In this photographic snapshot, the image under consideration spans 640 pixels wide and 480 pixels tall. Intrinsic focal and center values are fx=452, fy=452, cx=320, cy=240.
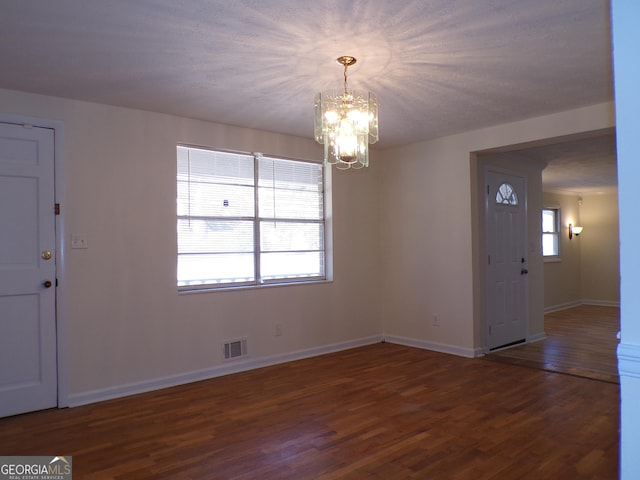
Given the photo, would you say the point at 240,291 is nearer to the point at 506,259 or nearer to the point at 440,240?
the point at 440,240

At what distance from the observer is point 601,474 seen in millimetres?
2379

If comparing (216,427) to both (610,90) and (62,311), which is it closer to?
(62,311)

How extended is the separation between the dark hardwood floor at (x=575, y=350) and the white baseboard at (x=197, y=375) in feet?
5.81

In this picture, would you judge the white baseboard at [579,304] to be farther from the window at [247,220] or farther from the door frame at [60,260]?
the door frame at [60,260]

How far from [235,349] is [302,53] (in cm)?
287

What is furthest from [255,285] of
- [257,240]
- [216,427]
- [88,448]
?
[88,448]

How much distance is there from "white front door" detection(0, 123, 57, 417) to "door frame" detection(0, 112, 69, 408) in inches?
1.2

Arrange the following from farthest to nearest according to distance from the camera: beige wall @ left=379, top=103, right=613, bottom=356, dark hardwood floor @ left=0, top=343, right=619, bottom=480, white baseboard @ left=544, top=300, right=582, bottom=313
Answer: white baseboard @ left=544, top=300, right=582, bottom=313 < beige wall @ left=379, top=103, right=613, bottom=356 < dark hardwood floor @ left=0, top=343, right=619, bottom=480

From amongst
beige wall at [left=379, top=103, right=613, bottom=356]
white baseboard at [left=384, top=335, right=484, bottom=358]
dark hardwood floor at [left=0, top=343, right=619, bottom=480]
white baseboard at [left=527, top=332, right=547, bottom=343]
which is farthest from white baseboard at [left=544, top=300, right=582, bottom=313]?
dark hardwood floor at [left=0, top=343, right=619, bottom=480]

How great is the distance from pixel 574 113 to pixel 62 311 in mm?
4642

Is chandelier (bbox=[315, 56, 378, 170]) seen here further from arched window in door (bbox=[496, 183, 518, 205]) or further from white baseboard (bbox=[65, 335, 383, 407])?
arched window in door (bbox=[496, 183, 518, 205])

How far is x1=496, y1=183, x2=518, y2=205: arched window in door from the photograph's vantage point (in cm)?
539

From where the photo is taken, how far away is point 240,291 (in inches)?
177

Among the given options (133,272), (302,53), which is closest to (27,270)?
(133,272)
